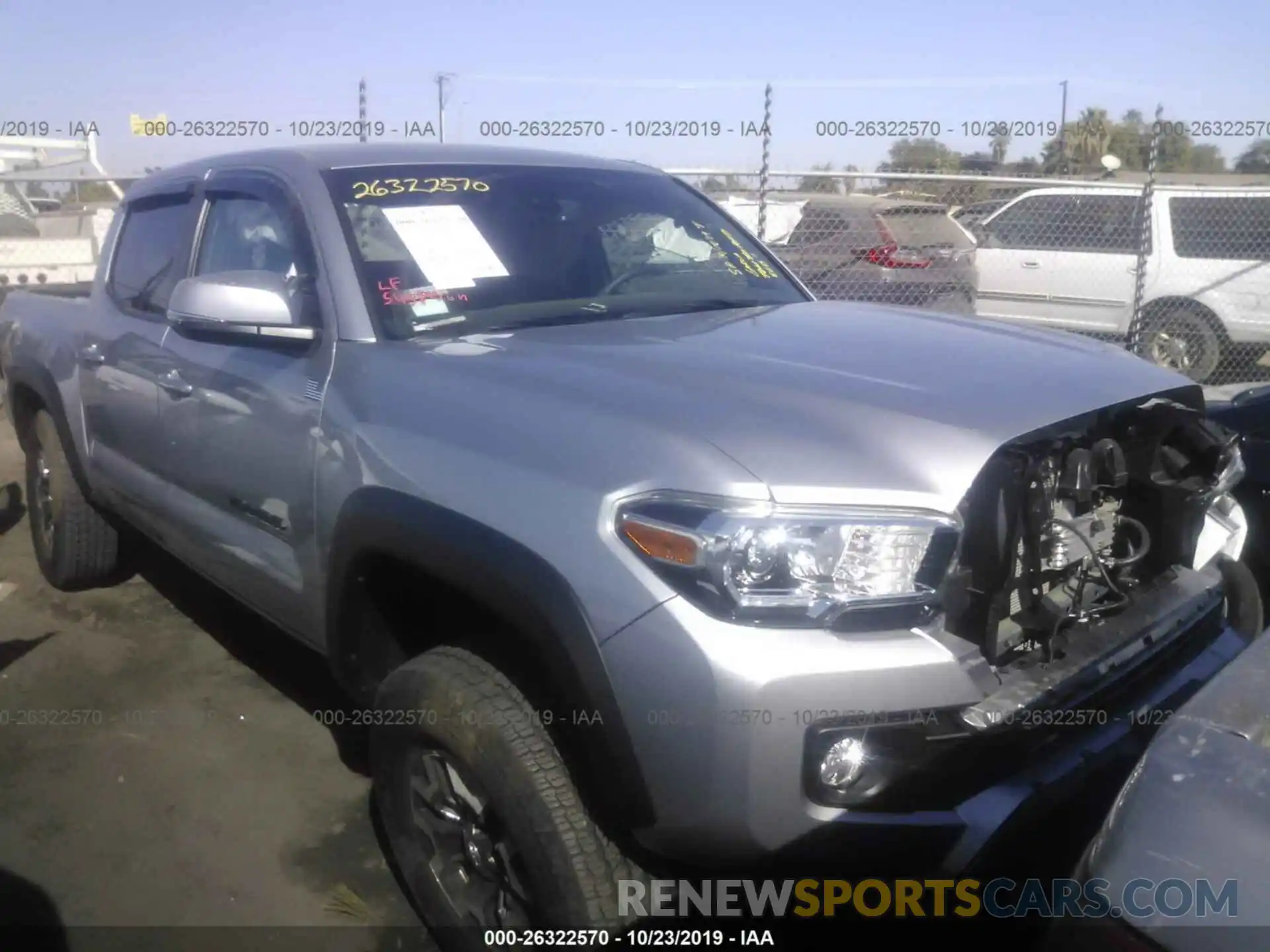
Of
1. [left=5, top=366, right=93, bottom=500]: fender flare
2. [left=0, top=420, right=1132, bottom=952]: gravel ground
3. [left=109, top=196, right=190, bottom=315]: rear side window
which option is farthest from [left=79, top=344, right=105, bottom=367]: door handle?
[left=0, top=420, right=1132, bottom=952]: gravel ground

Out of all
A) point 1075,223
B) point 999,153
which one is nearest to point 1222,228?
point 1075,223

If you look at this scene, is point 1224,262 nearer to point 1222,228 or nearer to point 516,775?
point 1222,228

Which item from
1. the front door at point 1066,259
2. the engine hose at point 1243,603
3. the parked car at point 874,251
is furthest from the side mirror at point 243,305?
the front door at point 1066,259

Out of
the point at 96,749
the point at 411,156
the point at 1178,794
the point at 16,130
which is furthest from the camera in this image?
the point at 16,130

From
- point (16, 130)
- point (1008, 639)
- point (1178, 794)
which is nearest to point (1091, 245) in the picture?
point (1008, 639)

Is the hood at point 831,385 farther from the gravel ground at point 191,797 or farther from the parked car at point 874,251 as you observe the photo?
the parked car at point 874,251

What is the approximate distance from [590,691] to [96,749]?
246cm

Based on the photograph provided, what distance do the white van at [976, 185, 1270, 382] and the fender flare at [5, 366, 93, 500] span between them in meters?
7.71

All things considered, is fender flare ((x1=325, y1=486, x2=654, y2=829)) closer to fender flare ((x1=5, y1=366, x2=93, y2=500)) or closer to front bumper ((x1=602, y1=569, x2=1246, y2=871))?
front bumper ((x1=602, y1=569, x2=1246, y2=871))

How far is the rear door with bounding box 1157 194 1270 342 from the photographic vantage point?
9773 mm

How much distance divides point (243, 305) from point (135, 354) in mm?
1272

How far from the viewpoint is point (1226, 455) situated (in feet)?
8.83

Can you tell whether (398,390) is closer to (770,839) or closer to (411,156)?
(411,156)

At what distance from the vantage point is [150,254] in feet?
13.6
